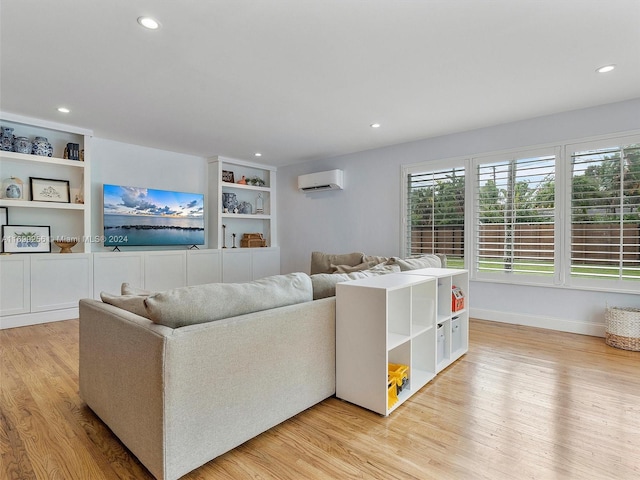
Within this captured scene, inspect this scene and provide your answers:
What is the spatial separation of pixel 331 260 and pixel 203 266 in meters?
2.22

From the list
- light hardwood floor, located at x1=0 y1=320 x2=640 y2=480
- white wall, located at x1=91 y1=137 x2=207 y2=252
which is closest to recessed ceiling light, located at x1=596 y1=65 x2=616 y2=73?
light hardwood floor, located at x1=0 y1=320 x2=640 y2=480

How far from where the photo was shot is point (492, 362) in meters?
2.78

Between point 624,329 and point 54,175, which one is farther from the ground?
point 54,175

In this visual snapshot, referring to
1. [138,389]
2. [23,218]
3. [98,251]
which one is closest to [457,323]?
[138,389]

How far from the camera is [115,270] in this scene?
14.7 feet

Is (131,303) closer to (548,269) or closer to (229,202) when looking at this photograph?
(548,269)

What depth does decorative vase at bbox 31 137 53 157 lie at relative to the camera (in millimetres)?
3975

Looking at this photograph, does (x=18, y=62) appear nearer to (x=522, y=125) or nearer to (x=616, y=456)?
(x=616, y=456)

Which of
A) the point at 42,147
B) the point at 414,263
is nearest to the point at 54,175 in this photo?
the point at 42,147

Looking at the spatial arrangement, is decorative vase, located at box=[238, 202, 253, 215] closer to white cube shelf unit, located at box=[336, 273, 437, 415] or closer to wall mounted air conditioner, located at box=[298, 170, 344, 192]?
wall mounted air conditioner, located at box=[298, 170, 344, 192]

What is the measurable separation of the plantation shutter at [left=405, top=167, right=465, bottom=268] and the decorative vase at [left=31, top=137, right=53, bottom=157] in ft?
15.0

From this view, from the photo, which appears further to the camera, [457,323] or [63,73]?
[457,323]

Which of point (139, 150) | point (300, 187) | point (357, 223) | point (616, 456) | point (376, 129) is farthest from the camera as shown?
point (300, 187)

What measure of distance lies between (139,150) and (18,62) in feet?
8.20
